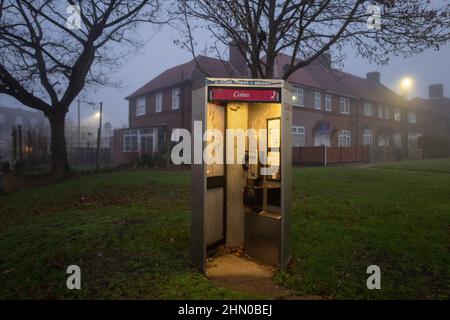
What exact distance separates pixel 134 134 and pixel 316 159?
1654 cm

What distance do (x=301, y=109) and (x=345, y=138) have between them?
7.70 metres

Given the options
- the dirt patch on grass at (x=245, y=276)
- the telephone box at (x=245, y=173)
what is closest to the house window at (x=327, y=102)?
the telephone box at (x=245, y=173)

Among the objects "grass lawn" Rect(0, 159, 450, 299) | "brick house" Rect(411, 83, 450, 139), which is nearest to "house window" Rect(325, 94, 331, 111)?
"brick house" Rect(411, 83, 450, 139)

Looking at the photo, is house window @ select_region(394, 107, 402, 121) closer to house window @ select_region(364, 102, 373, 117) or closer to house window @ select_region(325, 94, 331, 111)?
house window @ select_region(364, 102, 373, 117)

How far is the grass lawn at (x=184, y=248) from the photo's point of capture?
455cm

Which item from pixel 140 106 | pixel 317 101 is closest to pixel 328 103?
pixel 317 101

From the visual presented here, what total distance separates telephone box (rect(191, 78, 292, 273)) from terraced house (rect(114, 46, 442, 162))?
20.5 m

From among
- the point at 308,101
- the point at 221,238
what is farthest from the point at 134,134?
the point at 221,238

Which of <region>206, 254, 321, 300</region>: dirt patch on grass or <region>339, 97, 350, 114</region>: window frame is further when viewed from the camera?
<region>339, 97, 350, 114</region>: window frame

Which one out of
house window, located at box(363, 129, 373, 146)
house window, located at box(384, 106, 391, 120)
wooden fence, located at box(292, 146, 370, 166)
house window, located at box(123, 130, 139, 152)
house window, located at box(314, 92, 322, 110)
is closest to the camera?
wooden fence, located at box(292, 146, 370, 166)

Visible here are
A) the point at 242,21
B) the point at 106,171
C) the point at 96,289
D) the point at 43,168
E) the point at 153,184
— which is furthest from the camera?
the point at 43,168

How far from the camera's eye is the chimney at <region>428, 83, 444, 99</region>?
6125 cm
